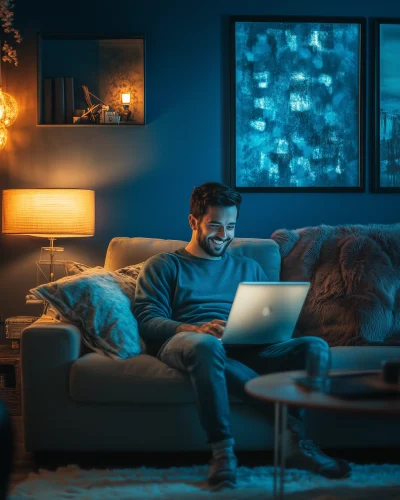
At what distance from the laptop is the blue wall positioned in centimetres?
146

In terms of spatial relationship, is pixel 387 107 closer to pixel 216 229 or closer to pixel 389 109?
pixel 389 109

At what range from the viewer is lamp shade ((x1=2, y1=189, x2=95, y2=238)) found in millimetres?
3465

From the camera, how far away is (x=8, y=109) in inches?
149

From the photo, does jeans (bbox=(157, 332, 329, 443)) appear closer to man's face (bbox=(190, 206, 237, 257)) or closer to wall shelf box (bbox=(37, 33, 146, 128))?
man's face (bbox=(190, 206, 237, 257))

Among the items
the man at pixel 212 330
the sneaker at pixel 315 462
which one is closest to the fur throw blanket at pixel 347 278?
the man at pixel 212 330

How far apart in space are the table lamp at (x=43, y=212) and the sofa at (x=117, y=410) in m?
0.85

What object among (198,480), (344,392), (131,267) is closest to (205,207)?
(131,267)

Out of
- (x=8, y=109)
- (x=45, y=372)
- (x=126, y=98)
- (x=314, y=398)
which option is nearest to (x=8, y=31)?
(x=8, y=109)

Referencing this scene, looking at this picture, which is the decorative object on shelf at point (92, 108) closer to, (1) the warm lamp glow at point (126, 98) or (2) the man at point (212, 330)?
(1) the warm lamp glow at point (126, 98)

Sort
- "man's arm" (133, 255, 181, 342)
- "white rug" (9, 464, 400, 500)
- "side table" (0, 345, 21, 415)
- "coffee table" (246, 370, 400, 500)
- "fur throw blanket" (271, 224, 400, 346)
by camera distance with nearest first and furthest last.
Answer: "coffee table" (246, 370, 400, 500)
"white rug" (9, 464, 400, 500)
"man's arm" (133, 255, 181, 342)
"fur throw blanket" (271, 224, 400, 346)
"side table" (0, 345, 21, 415)

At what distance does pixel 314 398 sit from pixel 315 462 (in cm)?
78

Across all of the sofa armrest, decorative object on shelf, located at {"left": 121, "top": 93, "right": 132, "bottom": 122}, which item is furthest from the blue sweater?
decorative object on shelf, located at {"left": 121, "top": 93, "right": 132, "bottom": 122}

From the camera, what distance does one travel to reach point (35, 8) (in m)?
3.89

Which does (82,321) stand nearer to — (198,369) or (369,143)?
(198,369)
